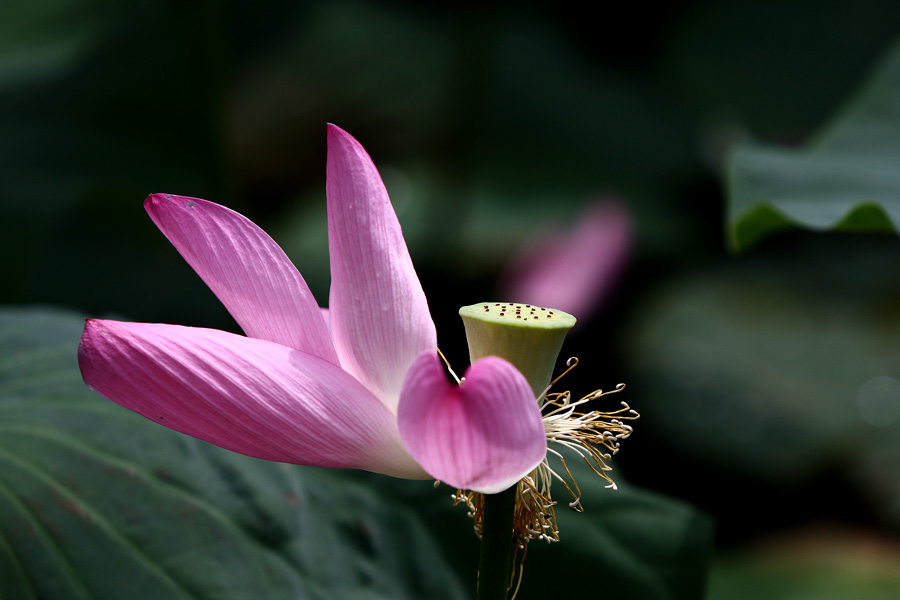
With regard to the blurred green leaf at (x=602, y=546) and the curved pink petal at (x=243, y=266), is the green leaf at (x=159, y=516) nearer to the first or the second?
the blurred green leaf at (x=602, y=546)

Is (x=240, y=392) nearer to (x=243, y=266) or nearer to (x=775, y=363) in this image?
(x=243, y=266)

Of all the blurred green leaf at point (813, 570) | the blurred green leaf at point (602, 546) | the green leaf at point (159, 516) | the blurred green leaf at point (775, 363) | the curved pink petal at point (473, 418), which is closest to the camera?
the curved pink petal at point (473, 418)

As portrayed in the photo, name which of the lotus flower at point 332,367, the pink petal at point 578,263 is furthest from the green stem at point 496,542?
the pink petal at point 578,263

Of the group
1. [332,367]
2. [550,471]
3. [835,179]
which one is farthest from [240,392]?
[835,179]

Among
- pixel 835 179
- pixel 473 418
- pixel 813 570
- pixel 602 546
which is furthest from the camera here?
pixel 813 570

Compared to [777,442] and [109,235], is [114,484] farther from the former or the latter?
[777,442]

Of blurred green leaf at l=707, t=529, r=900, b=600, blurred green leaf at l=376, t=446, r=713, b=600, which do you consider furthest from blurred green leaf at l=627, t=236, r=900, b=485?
blurred green leaf at l=376, t=446, r=713, b=600

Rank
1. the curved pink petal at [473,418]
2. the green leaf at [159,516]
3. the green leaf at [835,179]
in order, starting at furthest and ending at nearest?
the green leaf at [835,179], the green leaf at [159,516], the curved pink petal at [473,418]

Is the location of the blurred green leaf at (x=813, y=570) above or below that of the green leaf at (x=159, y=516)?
below
